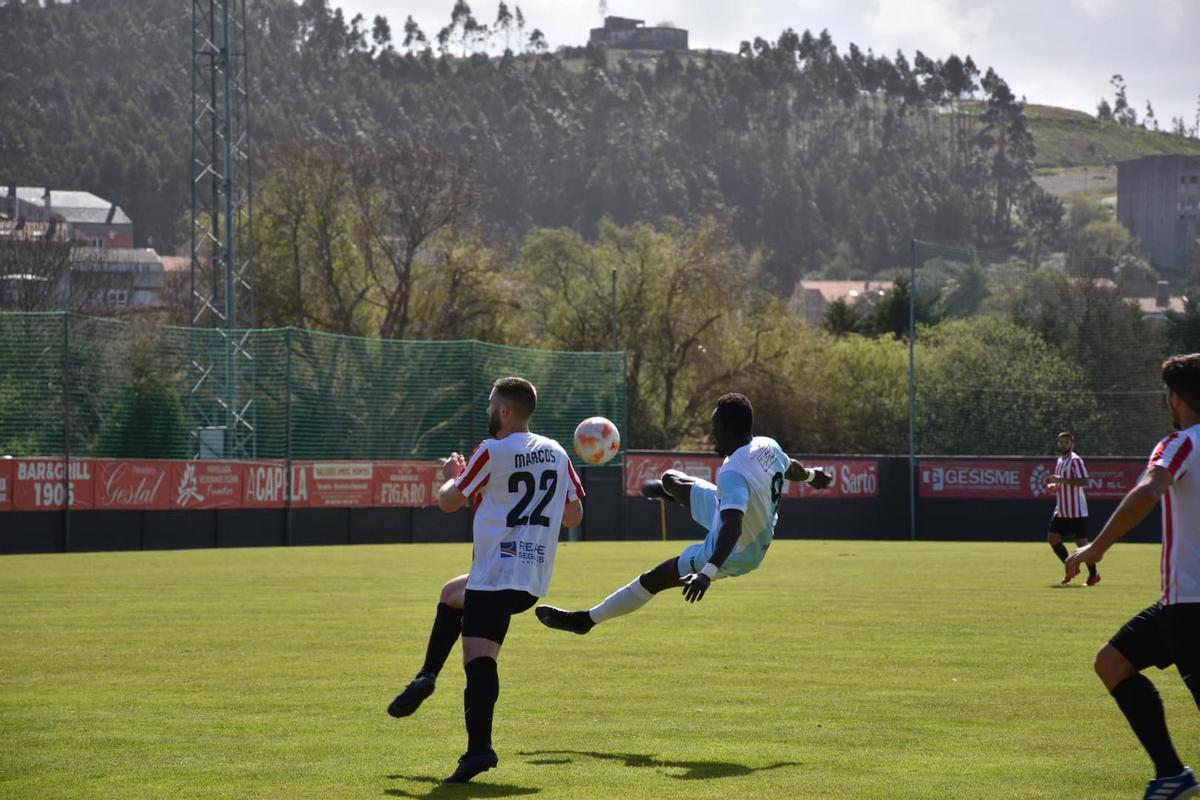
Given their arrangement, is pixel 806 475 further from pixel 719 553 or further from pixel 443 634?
pixel 443 634

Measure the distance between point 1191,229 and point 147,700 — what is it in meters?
189

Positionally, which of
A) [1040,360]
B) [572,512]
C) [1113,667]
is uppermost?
[1040,360]

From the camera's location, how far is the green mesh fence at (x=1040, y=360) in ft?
161

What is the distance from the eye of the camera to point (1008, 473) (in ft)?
157

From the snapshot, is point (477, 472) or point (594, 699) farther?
point (594, 699)

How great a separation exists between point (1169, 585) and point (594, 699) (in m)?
5.15

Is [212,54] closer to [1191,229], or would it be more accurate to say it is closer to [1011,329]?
[1011,329]

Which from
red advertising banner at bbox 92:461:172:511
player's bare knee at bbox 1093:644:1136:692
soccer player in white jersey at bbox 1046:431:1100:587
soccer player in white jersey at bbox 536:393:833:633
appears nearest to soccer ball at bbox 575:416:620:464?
soccer player in white jersey at bbox 536:393:833:633

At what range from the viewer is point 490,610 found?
8.84m

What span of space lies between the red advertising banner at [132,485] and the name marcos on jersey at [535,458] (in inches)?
1074

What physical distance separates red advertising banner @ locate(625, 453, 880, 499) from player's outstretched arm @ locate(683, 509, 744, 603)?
112 feet

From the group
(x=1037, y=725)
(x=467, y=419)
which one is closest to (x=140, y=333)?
(x=467, y=419)

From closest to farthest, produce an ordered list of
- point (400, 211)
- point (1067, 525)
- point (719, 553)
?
point (719, 553)
point (1067, 525)
point (400, 211)

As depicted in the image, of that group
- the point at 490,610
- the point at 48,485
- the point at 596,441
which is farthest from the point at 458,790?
the point at 48,485
